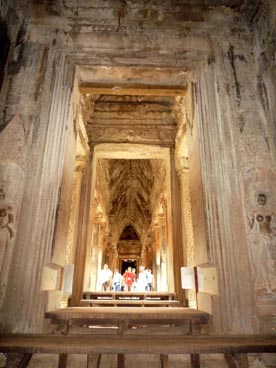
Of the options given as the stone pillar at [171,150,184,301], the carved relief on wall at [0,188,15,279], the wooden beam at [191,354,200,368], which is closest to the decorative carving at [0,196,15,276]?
the carved relief on wall at [0,188,15,279]

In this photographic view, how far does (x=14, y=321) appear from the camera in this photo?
2547 millimetres

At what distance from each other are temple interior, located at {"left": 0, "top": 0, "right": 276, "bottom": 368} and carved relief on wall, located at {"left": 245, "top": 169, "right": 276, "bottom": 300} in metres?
0.01

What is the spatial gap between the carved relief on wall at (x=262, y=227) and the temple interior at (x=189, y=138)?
12 mm

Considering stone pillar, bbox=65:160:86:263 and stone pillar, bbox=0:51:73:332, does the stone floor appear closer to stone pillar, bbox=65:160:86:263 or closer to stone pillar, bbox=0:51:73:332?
stone pillar, bbox=0:51:73:332

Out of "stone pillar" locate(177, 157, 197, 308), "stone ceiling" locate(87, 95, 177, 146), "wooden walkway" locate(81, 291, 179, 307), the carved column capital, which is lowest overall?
"wooden walkway" locate(81, 291, 179, 307)

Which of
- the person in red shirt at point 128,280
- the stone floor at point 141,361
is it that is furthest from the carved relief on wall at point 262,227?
the person in red shirt at point 128,280

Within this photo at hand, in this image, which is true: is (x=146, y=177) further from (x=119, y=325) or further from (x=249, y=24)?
(x=119, y=325)

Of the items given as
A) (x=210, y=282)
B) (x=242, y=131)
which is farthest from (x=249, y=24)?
(x=210, y=282)

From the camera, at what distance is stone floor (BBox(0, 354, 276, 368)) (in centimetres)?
237

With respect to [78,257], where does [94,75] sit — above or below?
above

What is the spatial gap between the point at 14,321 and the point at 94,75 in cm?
362

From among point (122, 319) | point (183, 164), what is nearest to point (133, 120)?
point (183, 164)

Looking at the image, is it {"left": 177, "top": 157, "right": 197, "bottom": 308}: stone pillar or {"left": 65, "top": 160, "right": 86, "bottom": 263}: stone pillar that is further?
{"left": 177, "top": 157, "right": 197, "bottom": 308}: stone pillar

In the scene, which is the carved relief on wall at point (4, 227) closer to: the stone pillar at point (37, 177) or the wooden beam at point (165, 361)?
the stone pillar at point (37, 177)
